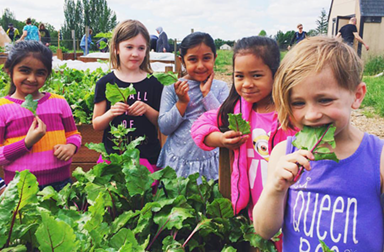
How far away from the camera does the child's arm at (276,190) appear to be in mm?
995

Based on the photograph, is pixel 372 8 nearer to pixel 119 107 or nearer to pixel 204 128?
pixel 119 107

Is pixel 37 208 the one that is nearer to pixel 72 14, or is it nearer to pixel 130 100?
pixel 130 100

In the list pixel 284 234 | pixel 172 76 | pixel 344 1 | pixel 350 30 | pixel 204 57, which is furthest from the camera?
pixel 344 1

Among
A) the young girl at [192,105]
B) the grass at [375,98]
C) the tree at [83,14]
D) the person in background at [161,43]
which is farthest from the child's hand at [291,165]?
the tree at [83,14]

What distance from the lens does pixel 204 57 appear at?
217 centimetres

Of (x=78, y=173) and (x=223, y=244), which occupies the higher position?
(x=78, y=173)

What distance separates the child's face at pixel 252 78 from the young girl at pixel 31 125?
1.09 metres

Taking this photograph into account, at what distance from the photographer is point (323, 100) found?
1057 millimetres

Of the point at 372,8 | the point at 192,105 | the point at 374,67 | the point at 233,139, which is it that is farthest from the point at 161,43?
the point at 372,8

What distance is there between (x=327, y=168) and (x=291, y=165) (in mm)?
212

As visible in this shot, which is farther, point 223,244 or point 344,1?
point 344,1

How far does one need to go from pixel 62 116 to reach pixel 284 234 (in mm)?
1510

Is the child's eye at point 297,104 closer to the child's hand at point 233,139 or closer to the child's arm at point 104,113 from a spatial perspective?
the child's hand at point 233,139

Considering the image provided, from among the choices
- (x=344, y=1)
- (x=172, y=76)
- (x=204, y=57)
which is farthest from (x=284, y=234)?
(x=344, y=1)
